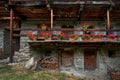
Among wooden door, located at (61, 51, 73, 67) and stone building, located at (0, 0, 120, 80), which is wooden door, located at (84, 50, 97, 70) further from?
wooden door, located at (61, 51, 73, 67)

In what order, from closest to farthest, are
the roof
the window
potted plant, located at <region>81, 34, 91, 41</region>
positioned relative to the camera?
potted plant, located at <region>81, 34, 91, 41</region> → the roof → the window

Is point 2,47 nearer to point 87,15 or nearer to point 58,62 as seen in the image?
point 58,62

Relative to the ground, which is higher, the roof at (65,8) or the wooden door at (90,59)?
the roof at (65,8)

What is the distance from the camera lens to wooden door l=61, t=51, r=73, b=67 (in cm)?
1366

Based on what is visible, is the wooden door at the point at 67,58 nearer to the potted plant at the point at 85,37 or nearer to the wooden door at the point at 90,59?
the wooden door at the point at 90,59

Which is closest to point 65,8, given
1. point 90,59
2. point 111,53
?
point 90,59

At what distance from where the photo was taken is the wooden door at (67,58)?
13.7 metres

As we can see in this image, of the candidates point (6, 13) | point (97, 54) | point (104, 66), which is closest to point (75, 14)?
point (97, 54)

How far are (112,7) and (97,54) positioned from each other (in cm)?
345

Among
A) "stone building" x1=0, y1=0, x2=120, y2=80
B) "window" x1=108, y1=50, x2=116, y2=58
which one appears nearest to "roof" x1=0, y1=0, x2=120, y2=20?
"stone building" x1=0, y1=0, x2=120, y2=80

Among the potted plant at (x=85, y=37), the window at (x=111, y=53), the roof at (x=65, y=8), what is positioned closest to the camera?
the potted plant at (x=85, y=37)

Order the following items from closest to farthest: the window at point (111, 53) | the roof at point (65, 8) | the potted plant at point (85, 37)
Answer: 1. the potted plant at point (85, 37)
2. the roof at point (65, 8)
3. the window at point (111, 53)

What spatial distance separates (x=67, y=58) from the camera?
13.8 m

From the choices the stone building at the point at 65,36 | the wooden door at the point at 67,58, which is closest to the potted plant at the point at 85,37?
the stone building at the point at 65,36
